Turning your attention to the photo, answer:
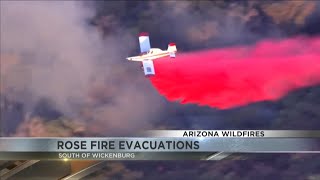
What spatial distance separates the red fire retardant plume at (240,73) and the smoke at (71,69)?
168mm

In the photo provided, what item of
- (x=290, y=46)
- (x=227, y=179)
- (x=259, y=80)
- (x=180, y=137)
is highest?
(x=290, y=46)

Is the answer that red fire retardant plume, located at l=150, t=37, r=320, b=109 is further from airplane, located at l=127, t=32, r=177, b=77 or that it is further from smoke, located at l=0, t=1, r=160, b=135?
smoke, located at l=0, t=1, r=160, b=135

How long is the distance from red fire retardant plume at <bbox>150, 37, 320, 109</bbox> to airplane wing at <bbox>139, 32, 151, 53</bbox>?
0.09 meters

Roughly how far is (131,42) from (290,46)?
33.5 inches

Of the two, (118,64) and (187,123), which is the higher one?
(118,64)

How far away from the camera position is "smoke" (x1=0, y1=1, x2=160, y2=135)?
87.4 inches

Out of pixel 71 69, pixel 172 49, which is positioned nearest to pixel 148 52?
pixel 172 49

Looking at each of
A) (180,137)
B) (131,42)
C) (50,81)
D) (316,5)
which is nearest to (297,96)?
(316,5)

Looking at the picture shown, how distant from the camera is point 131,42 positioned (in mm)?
2219

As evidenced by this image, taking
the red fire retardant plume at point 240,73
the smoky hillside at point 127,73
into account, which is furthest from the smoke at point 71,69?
the red fire retardant plume at point 240,73

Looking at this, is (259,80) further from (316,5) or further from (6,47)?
(6,47)

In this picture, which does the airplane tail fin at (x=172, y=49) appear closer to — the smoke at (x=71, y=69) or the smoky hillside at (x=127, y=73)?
the smoky hillside at (x=127, y=73)

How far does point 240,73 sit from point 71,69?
3.01 ft

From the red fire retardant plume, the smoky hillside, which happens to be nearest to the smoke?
the smoky hillside
